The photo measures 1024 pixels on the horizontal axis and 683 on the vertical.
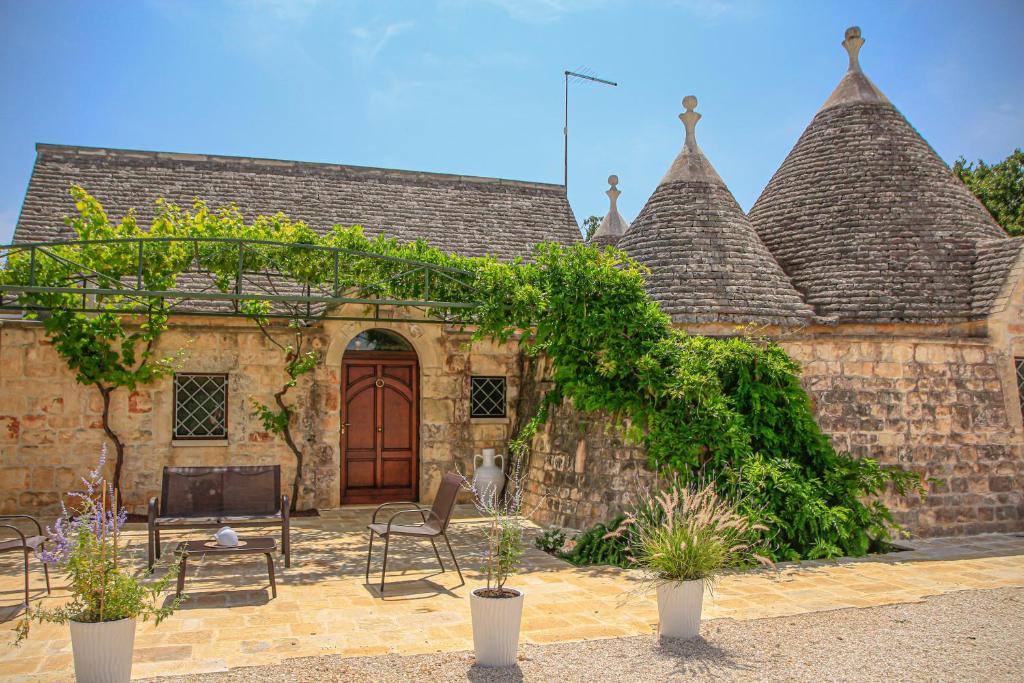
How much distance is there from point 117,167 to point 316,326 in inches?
202

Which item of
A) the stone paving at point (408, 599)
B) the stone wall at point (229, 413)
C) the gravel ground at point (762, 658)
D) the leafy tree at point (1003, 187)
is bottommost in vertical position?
the stone paving at point (408, 599)

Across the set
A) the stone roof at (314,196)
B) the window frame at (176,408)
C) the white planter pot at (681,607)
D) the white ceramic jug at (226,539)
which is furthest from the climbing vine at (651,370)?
the white ceramic jug at (226,539)

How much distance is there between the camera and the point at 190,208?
1332 cm

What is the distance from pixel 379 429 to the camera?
1255 cm

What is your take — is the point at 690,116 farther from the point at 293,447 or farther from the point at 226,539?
the point at 226,539

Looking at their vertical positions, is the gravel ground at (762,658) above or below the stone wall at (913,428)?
below

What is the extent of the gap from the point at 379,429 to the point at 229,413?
2235 millimetres

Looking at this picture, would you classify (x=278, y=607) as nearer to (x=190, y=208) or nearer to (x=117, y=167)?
(x=190, y=208)

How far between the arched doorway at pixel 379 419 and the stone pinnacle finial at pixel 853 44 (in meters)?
8.85

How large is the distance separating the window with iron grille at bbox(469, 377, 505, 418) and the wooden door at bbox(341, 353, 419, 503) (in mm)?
911

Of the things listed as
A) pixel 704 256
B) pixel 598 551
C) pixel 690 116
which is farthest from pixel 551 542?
pixel 690 116

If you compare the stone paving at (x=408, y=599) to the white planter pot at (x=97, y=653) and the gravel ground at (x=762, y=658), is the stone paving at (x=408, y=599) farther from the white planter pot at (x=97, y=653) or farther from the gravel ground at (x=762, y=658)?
the white planter pot at (x=97, y=653)

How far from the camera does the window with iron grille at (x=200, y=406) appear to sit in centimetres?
1147

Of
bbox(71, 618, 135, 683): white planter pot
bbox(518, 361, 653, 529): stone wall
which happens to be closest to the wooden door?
bbox(518, 361, 653, 529): stone wall
